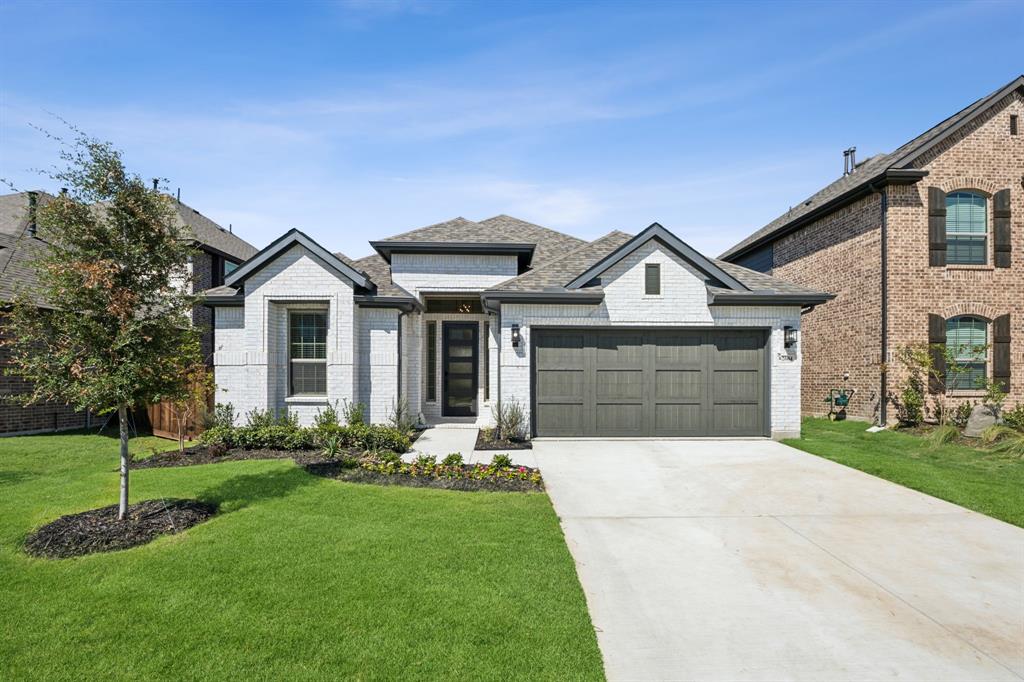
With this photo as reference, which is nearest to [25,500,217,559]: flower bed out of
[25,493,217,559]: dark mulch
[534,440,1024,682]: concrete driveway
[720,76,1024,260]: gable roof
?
[25,493,217,559]: dark mulch

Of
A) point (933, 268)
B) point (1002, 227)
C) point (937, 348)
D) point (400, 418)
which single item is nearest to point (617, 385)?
point (400, 418)

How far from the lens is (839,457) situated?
Result: 9242 mm

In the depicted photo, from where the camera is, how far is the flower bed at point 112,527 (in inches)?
189

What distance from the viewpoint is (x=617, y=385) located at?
11164 mm

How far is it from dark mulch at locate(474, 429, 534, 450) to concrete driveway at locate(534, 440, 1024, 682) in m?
2.84

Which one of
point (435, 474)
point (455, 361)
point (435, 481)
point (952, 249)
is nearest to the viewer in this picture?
point (435, 481)

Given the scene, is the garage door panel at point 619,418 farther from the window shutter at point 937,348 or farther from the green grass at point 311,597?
the window shutter at point 937,348

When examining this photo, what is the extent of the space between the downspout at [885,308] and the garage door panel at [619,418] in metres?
7.10

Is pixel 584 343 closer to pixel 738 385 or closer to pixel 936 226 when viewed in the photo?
pixel 738 385

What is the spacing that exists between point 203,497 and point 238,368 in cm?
525

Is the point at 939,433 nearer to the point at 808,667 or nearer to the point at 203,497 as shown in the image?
the point at 808,667

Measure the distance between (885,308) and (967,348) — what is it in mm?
2503

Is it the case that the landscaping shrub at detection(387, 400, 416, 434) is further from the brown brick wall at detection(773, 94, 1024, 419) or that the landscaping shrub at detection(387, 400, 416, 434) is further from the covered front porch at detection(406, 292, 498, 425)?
the brown brick wall at detection(773, 94, 1024, 419)

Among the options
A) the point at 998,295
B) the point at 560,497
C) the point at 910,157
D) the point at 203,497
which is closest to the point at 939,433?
the point at 998,295
